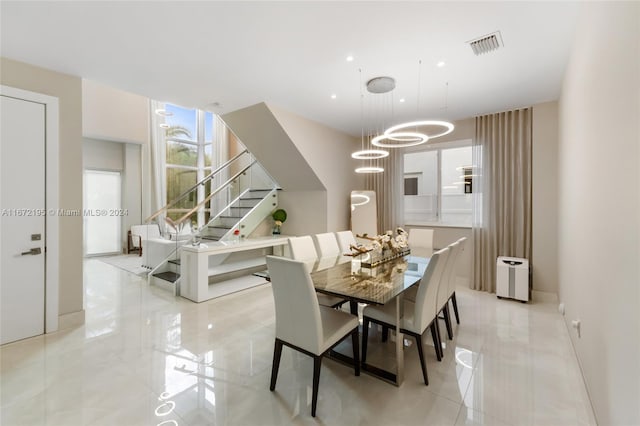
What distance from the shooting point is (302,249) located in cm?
332

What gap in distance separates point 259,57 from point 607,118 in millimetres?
2809

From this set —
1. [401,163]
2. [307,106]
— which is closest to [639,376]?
[307,106]

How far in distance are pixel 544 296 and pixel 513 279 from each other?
61 cm

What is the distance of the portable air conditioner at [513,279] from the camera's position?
3955mm

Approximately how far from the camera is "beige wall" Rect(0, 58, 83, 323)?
3.05m

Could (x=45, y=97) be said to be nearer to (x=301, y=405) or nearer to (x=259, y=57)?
(x=259, y=57)

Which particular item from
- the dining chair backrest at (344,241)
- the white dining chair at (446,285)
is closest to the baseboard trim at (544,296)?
the white dining chair at (446,285)

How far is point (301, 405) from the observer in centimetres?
192

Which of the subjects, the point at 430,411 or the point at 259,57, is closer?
the point at 430,411

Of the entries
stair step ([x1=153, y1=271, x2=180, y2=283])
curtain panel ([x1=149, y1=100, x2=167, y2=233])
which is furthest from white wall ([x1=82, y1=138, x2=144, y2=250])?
stair step ([x1=153, y1=271, x2=180, y2=283])

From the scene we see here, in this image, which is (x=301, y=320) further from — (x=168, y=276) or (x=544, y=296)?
(x=544, y=296)

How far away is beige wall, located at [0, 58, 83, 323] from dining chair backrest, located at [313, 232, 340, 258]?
276cm

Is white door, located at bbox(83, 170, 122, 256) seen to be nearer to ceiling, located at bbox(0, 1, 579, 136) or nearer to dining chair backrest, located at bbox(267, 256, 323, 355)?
ceiling, located at bbox(0, 1, 579, 136)

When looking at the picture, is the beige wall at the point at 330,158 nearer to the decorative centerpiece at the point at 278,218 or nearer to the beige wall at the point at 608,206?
the decorative centerpiece at the point at 278,218
